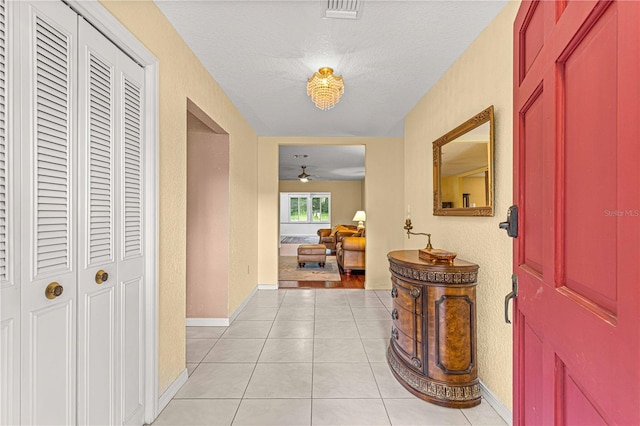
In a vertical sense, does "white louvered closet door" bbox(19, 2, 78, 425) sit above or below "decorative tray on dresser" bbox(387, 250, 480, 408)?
above

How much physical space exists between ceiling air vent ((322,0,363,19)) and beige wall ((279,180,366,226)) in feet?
34.3

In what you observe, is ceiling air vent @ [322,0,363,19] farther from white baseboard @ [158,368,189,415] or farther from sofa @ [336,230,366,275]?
sofa @ [336,230,366,275]

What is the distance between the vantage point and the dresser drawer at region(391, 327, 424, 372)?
2006 millimetres

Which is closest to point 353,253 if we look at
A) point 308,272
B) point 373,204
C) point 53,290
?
point 308,272

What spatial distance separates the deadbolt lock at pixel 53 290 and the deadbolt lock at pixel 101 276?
21cm

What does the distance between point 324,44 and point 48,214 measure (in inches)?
77.0

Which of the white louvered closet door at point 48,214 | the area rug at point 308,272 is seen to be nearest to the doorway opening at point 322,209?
the area rug at point 308,272

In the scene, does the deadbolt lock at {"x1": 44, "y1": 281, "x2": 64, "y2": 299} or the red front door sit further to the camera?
the deadbolt lock at {"x1": 44, "y1": 281, "x2": 64, "y2": 299}

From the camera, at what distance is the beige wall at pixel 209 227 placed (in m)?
3.30

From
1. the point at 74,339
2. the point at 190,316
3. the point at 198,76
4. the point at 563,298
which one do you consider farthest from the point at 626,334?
the point at 190,316

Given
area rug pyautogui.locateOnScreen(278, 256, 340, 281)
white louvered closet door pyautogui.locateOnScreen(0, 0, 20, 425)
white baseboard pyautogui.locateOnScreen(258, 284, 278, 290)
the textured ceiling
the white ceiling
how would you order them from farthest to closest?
the white ceiling, area rug pyautogui.locateOnScreen(278, 256, 340, 281), white baseboard pyautogui.locateOnScreen(258, 284, 278, 290), the textured ceiling, white louvered closet door pyautogui.locateOnScreen(0, 0, 20, 425)

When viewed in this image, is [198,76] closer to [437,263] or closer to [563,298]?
[437,263]

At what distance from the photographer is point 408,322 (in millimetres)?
2109

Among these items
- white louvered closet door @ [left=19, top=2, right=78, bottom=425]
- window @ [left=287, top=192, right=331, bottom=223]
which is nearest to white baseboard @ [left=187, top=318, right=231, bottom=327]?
white louvered closet door @ [left=19, top=2, right=78, bottom=425]
